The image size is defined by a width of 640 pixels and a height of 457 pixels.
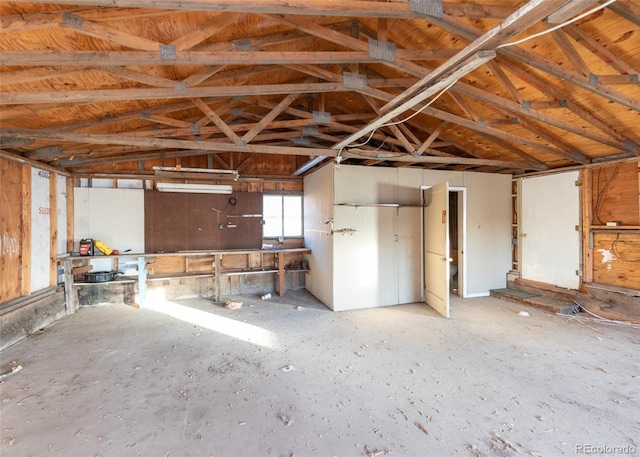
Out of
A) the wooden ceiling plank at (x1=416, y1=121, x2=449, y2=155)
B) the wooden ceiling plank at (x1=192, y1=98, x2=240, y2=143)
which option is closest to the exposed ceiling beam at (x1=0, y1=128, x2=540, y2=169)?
the wooden ceiling plank at (x1=416, y1=121, x2=449, y2=155)

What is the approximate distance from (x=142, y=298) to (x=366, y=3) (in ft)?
18.3

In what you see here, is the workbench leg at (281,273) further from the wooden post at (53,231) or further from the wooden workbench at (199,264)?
the wooden post at (53,231)

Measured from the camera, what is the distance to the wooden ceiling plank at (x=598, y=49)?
2.72m

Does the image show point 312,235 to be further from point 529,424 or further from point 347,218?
Result: point 529,424

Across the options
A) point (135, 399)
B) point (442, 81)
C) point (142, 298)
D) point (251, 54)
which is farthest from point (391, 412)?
point (142, 298)

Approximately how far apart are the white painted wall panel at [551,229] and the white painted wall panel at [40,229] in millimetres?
8720

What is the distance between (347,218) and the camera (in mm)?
4906

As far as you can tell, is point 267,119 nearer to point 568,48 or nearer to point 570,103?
point 568,48

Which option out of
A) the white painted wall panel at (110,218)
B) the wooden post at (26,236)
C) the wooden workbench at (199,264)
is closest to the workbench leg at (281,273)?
the wooden workbench at (199,264)

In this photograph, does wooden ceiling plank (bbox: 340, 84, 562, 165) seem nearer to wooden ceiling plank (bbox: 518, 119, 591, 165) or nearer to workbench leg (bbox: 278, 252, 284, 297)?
wooden ceiling plank (bbox: 518, 119, 591, 165)

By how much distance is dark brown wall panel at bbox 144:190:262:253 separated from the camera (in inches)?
221

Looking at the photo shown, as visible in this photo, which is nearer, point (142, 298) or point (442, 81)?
point (442, 81)

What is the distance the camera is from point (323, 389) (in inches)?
101

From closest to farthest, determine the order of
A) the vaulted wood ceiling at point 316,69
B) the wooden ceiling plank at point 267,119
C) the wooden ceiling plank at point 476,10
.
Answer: the vaulted wood ceiling at point 316,69, the wooden ceiling plank at point 476,10, the wooden ceiling plank at point 267,119
